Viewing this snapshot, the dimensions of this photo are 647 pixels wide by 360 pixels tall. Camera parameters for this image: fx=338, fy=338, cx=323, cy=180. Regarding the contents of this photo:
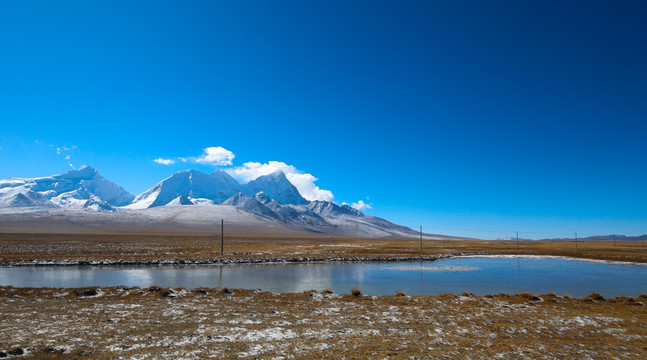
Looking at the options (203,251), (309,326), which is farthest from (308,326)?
(203,251)

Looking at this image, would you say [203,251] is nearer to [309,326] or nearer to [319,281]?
[319,281]

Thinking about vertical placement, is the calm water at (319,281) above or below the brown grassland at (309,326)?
below

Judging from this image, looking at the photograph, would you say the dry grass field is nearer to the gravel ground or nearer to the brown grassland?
the brown grassland

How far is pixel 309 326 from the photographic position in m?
13.0

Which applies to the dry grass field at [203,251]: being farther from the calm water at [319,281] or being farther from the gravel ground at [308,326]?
the gravel ground at [308,326]

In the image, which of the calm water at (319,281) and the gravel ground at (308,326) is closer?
the gravel ground at (308,326)

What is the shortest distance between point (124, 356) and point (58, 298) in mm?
12338

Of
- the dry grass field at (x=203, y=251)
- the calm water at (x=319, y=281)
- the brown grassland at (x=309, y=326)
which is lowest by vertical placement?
the dry grass field at (x=203, y=251)

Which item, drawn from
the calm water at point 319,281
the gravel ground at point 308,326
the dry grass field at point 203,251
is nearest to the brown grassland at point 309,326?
the gravel ground at point 308,326

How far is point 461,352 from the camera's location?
10.1 m

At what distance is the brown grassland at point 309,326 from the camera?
33.0 feet

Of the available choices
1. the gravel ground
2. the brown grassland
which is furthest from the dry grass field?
the gravel ground

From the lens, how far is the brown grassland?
10047 millimetres

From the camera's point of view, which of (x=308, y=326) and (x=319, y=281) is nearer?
(x=308, y=326)
